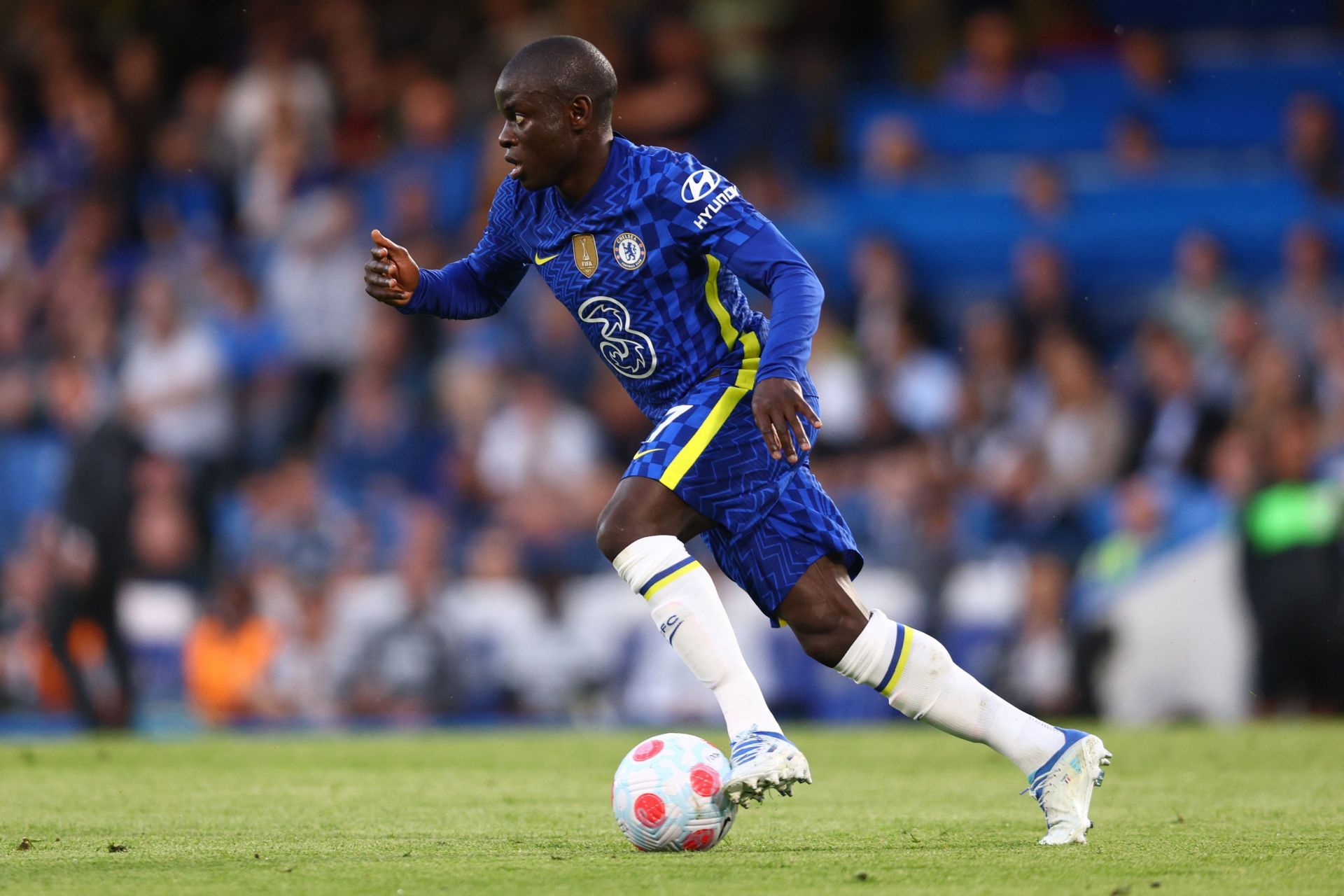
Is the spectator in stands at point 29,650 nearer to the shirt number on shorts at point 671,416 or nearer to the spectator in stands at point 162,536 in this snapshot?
the spectator in stands at point 162,536

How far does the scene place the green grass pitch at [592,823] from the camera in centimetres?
438

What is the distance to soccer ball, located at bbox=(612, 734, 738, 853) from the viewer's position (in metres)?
4.86

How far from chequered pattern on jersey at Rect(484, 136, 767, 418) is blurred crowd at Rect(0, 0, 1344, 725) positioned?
6114mm

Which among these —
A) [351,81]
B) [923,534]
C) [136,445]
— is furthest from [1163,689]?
[351,81]

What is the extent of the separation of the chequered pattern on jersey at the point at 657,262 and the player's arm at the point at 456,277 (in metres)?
0.25

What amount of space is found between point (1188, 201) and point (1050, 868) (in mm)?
9693

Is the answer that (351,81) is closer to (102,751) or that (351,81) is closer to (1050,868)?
(102,751)

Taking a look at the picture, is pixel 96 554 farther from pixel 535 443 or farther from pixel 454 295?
pixel 454 295

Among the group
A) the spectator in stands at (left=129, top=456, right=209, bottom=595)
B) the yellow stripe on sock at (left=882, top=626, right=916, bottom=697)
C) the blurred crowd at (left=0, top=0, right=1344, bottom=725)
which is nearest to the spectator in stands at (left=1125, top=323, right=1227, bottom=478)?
the blurred crowd at (left=0, top=0, right=1344, bottom=725)

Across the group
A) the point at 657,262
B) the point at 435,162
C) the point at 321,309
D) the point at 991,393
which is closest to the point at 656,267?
the point at 657,262

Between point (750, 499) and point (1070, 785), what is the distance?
1163 millimetres

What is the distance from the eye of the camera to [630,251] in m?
5.14

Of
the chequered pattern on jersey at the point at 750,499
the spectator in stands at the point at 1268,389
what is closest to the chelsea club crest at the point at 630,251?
the chequered pattern on jersey at the point at 750,499

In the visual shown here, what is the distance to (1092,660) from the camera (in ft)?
35.7
